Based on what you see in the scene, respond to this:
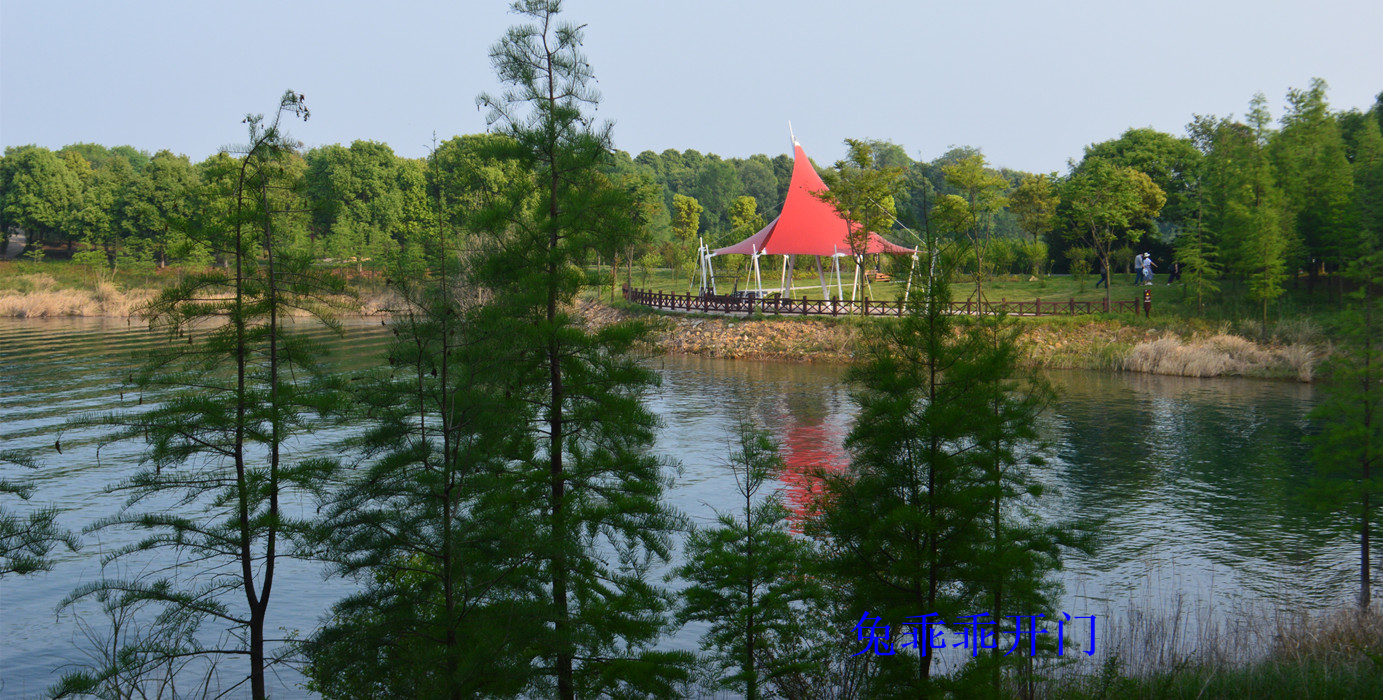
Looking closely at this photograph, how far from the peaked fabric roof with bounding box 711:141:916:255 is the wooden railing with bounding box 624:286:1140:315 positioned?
218cm

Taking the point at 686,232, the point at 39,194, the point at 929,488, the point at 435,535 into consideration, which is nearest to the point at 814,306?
the point at 686,232

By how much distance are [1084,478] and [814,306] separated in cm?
2260

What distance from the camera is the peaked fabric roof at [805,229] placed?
4106 cm

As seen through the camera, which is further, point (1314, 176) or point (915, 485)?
point (1314, 176)

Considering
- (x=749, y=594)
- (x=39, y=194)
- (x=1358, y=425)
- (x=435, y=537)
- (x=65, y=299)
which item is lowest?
(x=749, y=594)

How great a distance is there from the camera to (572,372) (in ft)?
31.1

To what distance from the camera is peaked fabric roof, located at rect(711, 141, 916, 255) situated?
41062 mm

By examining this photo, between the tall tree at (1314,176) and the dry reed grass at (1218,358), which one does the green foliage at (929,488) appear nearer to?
the dry reed grass at (1218,358)

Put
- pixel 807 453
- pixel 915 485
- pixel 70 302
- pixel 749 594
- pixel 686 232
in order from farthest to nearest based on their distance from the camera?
pixel 686 232
pixel 70 302
pixel 807 453
pixel 749 594
pixel 915 485

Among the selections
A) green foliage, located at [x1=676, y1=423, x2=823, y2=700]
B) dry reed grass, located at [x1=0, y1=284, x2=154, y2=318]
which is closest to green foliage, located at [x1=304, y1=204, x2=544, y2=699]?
green foliage, located at [x1=676, y1=423, x2=823, y2=700]

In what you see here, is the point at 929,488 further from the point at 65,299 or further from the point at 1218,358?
the point at 65,299

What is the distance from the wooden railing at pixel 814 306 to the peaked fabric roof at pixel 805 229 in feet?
7.15

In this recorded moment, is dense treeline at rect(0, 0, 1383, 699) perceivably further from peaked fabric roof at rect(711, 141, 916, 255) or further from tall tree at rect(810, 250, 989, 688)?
peaked fabric roof at rect(711, 141, 916, 255)

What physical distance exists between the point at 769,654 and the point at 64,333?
44.9 m
